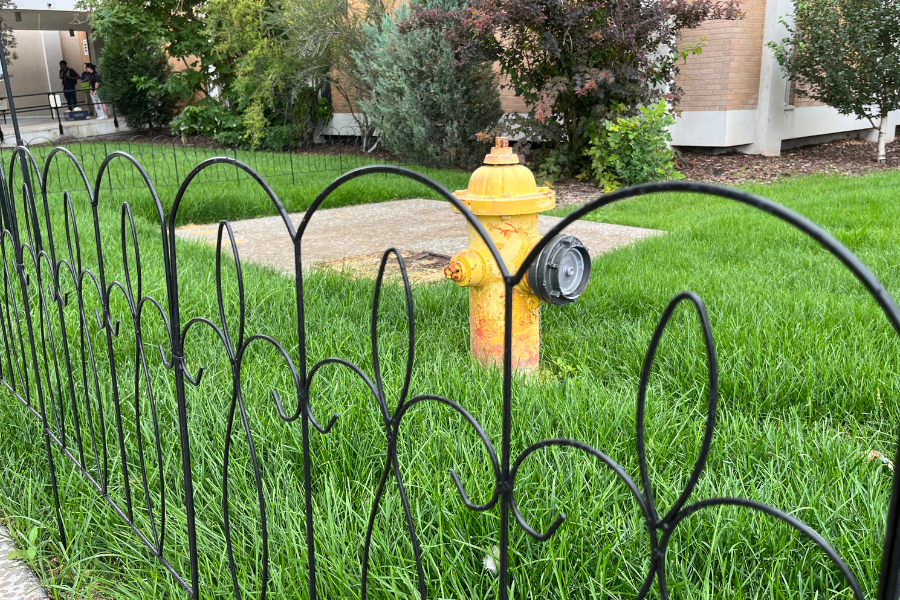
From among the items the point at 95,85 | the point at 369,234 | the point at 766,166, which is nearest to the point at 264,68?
the point at 369,234

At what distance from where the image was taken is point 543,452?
1986 mm

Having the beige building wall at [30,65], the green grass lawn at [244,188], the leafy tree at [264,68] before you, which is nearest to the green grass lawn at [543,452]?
the green grass lawn at [244,188]

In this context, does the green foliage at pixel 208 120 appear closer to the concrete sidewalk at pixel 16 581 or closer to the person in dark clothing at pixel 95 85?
the person in dark clothing at pixel 95 85

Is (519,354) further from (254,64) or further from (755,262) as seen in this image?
(254,64)

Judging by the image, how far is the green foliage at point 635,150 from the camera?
7.94 metres

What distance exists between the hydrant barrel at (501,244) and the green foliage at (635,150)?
211 inches

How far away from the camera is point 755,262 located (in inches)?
165

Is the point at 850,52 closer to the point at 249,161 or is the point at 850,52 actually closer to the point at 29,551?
the point at 249,161

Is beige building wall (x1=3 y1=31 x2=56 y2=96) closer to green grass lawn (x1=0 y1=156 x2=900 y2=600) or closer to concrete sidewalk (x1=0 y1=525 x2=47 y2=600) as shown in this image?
green grass lawn (x1=0 y1=156 x2=900 y2=600)

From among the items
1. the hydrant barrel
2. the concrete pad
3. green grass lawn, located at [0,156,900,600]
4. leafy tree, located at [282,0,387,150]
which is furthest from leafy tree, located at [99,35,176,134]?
the hydrant barrel

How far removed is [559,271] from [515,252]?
21cm

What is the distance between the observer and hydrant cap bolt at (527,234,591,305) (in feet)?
8.18

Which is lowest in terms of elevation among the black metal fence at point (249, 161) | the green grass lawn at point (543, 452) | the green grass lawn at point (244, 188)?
the green grass lawn at point (543, 452)

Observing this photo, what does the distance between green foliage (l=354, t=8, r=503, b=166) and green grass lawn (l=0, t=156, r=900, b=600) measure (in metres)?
6.50
